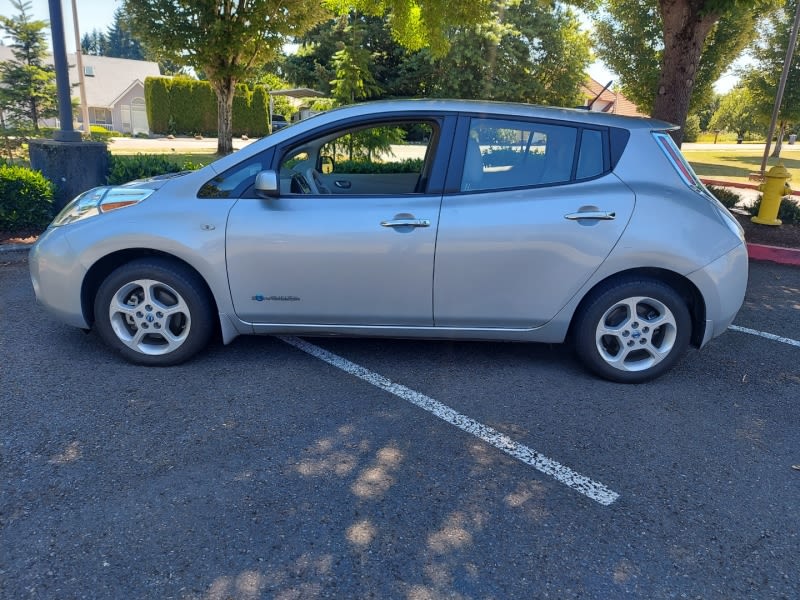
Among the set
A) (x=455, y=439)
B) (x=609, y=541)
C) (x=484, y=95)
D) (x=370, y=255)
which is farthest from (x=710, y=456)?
(x=484, y=95)

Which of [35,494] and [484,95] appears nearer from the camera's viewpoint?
[35,494]

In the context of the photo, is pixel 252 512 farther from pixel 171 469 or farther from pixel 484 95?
pixel 484 95

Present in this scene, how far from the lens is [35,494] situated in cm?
263

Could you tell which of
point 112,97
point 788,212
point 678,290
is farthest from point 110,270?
point 112,97

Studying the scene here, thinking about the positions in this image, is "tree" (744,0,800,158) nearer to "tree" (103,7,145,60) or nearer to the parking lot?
Result: the parking lot

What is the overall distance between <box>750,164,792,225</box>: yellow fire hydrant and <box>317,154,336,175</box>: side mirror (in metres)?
6.84

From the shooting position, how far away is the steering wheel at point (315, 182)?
171 inches

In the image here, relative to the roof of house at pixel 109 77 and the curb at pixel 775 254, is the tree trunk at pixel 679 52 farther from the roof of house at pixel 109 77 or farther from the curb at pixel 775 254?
the roof of house at pixel 109 77

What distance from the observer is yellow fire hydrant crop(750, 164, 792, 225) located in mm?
8742

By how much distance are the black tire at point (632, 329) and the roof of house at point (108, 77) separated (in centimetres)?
5222

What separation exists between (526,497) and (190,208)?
2.59 m

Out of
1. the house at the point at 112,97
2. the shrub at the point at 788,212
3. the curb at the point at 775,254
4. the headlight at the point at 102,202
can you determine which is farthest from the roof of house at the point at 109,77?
the curb at the point at 775,254

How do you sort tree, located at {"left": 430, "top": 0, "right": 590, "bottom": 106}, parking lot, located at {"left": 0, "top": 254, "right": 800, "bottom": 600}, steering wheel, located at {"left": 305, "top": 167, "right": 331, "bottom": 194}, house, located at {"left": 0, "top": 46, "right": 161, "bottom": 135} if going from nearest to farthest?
parking lot, located at {"left": 0, "top": 254, "right": 800, "bottom": 600}
steering wheel, located at {"left": 305, "top": 167, "right": 331, "bottom": 194}
tree, located at {"left": 430, "top": 0, "right": 590, "bottom": 106}
house, located at {"left": 0, "top": 46, "right": 161, "bottom": 135}

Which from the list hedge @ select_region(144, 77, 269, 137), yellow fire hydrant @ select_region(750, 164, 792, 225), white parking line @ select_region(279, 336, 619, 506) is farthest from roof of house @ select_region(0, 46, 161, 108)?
white parking line @ select_region(279, 336, 619, 506)
